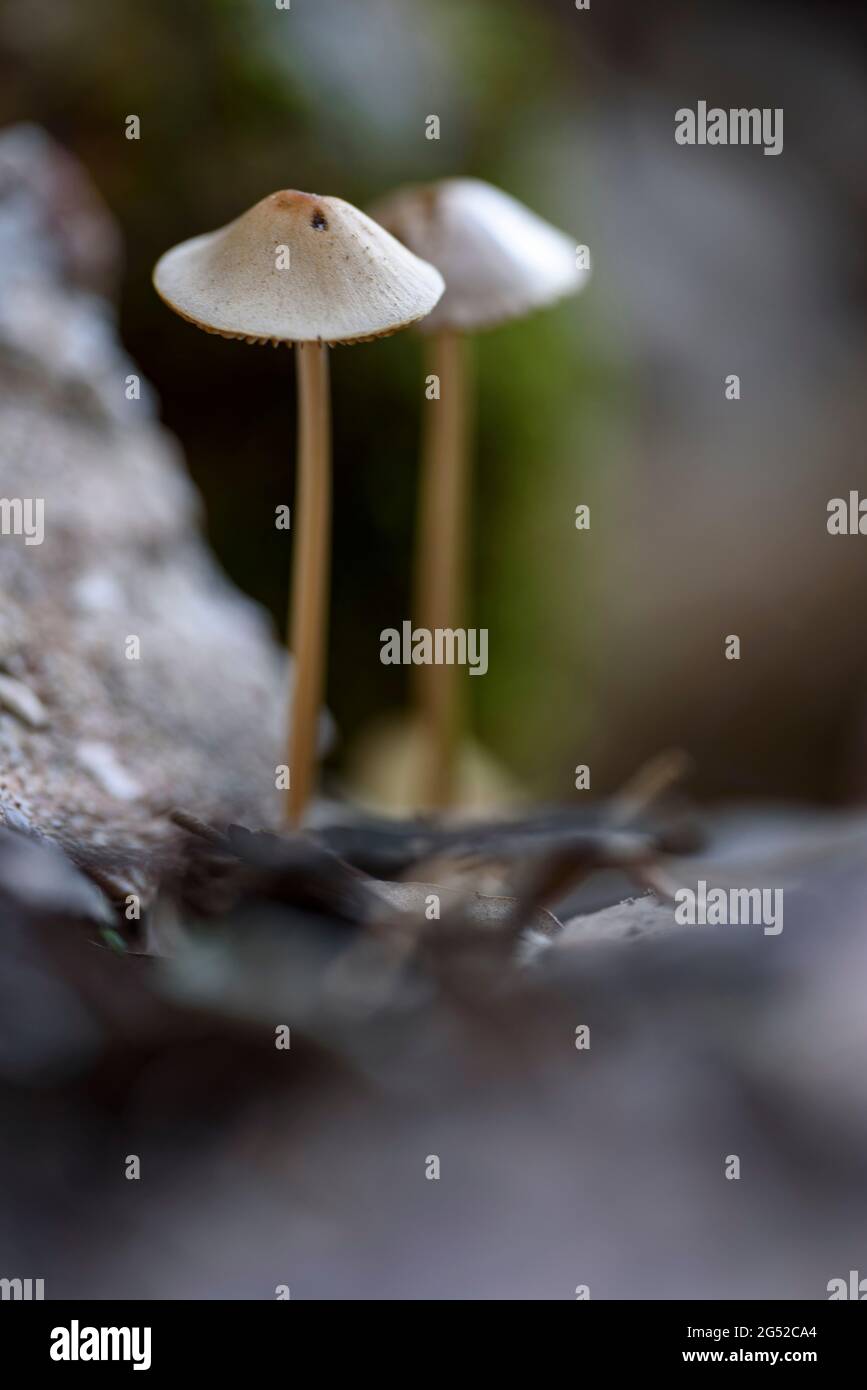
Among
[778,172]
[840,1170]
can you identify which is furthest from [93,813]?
[778,172]

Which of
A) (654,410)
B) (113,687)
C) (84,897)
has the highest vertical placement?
(654,410)

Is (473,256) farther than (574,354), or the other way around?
(574,354)

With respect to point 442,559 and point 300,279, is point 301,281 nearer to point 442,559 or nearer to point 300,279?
point 300,279

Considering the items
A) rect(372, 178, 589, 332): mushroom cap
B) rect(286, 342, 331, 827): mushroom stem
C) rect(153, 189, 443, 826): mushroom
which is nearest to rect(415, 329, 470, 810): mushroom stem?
rect(372, 178, 589, 332): mushroom cap

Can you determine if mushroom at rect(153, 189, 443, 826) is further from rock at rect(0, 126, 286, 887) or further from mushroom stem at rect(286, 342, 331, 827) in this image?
rock at rect(0, 126, 286, 887)

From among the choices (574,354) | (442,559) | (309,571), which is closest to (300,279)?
(309,571)
